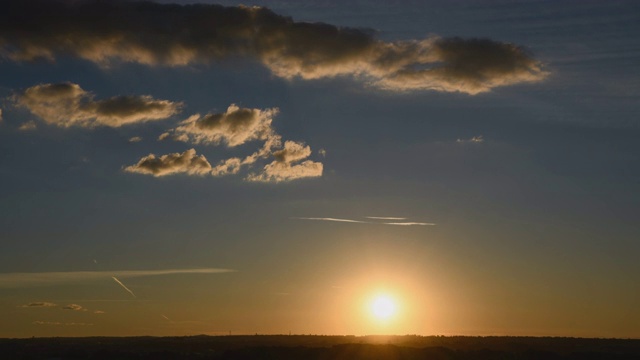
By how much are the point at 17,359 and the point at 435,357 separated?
6367 cm

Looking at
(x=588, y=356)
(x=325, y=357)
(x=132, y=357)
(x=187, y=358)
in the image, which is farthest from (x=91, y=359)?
(x=588, y=356)

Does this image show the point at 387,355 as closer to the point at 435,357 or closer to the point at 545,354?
the point at 435,357

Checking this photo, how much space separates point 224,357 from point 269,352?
6.17 m

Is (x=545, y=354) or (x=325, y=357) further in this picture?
(x=545, y=354)

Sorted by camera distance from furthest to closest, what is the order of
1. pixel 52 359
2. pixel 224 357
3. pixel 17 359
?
pixel 17 359
pixel 52 359
pixel 224 357

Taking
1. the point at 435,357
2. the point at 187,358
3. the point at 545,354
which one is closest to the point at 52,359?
the point at 187,358

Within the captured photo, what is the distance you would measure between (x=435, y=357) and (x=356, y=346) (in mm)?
13944

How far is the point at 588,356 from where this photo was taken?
13650 centimetres

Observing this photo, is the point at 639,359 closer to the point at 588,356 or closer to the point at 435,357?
the point at 588,356

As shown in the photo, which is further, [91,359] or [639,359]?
[639,359]

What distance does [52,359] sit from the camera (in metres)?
120

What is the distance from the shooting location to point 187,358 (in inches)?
4525

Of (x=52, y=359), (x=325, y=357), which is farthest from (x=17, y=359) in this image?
(x=325, y=357)

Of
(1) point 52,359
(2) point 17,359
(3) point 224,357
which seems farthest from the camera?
(2) point 17,359
